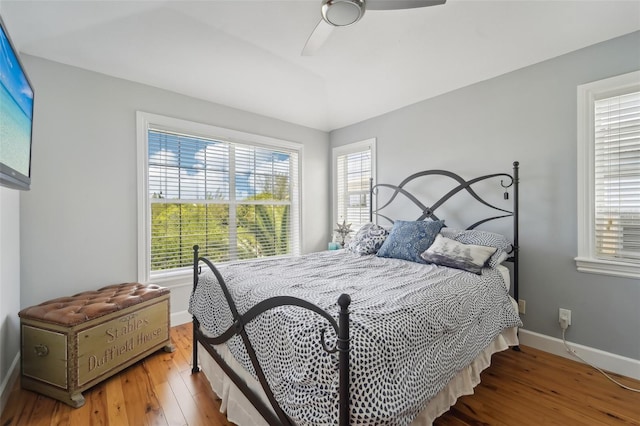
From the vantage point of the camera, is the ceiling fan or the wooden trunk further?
the wooden trunk

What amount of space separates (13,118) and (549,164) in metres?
3.52

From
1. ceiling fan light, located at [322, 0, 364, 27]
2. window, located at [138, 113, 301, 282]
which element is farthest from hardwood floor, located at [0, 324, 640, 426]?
ceiling fan light, located at [322, 0, 364, 27]

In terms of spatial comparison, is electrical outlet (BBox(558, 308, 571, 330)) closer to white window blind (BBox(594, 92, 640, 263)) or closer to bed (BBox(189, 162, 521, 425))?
bed (BBox(189, 162, 521, 425))

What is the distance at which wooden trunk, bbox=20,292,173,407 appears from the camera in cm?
172

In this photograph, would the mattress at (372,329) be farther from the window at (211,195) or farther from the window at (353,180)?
the window at (353,180)

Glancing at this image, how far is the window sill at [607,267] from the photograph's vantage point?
1963mm

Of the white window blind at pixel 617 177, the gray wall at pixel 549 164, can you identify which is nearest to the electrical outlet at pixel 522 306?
the gray wall at pixel 549 164

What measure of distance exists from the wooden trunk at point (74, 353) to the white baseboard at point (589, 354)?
3331mm

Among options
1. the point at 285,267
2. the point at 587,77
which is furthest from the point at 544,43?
the point at 285,267

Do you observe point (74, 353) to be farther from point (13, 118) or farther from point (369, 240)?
point (369, 240)

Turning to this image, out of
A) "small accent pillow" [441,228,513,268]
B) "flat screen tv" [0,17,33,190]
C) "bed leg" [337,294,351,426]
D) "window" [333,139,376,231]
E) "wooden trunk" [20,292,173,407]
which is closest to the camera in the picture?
"bed leg" [337,294,351,426]

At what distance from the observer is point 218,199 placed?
3332 mm

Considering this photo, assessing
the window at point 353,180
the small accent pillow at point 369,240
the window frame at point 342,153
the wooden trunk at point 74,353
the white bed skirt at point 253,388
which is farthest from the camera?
the window at point 353,180

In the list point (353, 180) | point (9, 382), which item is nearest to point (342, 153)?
point (353, 180)
